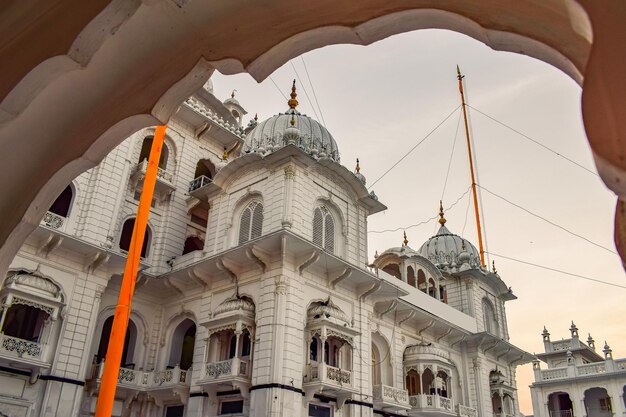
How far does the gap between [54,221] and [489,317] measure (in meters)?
24.7

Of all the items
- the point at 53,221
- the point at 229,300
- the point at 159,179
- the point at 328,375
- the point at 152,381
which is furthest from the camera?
the point at 159,179

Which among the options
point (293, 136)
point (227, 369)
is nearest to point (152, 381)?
point (227, 369)

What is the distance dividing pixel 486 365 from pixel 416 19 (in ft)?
96.8

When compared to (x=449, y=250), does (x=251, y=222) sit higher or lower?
lower

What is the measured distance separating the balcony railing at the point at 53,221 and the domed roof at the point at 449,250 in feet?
69.2

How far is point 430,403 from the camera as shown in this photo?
23750mm

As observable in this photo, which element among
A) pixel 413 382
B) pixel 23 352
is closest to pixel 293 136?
pixel 23 352

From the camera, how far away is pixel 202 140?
2719 cm

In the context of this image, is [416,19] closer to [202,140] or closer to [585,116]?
[585,116]

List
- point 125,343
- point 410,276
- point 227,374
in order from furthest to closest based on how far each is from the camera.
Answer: point 410,276 → point 125,343 → point 227,374

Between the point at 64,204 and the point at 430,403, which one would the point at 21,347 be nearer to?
the point at 64,204

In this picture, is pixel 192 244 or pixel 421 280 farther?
pixel 421 280

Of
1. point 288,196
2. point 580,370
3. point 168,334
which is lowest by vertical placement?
point 168,334

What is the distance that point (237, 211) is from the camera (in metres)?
22.3
